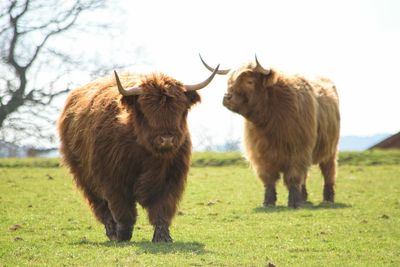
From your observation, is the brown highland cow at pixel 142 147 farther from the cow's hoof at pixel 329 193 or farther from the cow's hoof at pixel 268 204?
the cow's hoof at pixel 329 193

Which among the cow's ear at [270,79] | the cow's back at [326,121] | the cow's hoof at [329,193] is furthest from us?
the cow's hoof at [329,193]

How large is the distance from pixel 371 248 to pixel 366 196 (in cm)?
654

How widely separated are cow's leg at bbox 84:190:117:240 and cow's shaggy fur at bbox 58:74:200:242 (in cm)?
43

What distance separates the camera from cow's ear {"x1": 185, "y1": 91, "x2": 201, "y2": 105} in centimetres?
781

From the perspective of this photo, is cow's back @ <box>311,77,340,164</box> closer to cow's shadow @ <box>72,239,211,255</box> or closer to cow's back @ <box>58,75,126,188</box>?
cow's back @ <box>58,75,126,188</box>

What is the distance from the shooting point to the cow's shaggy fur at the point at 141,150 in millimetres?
7500

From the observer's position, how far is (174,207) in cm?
791

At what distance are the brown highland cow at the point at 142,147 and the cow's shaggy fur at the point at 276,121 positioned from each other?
3690 millimetres

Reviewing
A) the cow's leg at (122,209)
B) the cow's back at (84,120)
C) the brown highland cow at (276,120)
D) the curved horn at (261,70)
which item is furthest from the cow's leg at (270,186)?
the cow's leg at (122,209)

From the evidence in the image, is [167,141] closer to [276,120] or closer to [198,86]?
[198,86]

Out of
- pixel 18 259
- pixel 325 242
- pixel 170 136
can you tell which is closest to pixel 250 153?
pixel 325 242

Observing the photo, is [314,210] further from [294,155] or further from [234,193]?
[234,193]

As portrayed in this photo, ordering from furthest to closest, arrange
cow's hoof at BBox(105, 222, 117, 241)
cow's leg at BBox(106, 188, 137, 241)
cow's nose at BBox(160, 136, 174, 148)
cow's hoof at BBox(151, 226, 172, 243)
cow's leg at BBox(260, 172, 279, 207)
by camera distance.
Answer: cow's leg at BBox(260, 172, 279, 207) → cow's hoof at BBox(105, 222, 117, 241) → cow's leg at BBox(106, 188, 137, 241) → cow's hoof at BBox(151, 226, 172, 243) → cow's nose at BBox(160, 136, 174, 148)

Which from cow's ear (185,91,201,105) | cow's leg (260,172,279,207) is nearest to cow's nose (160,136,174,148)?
cow's ear (185,91,201,105)
